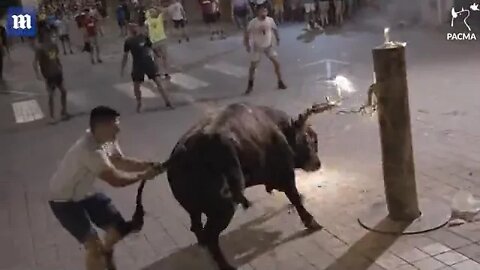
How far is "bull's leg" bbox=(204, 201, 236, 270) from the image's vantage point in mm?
5191

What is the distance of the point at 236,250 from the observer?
590 cm

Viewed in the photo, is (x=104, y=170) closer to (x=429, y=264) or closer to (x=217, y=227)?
(x=217, y=227)

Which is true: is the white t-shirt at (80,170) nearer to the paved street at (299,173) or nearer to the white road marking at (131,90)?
the paved street at (299,173)

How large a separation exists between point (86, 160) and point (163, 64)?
12.6 m

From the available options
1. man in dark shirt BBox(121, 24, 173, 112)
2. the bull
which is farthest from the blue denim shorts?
man in dark shirt BBox(121, 24, 173, 112)

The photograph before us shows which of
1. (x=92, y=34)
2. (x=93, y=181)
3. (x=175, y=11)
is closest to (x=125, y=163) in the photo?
(x=93, y=181)

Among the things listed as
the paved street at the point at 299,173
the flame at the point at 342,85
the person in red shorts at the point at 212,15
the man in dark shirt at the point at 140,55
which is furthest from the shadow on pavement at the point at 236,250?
the person in red shorts at the point at 212,15

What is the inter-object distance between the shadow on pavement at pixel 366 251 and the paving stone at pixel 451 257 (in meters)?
0.45

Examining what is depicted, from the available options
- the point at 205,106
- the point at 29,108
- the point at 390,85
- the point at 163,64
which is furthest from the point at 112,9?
the point at 390,85

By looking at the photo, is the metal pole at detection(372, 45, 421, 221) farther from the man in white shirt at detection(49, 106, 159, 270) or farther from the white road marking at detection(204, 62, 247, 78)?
the white road marking at detection(204, 62, 247, 78)

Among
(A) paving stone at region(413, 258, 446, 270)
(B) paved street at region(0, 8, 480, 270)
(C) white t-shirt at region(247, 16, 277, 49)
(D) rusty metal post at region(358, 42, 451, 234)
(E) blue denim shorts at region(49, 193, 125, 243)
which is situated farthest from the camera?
(C) white t-shirt at region(247, 16, 277, 49)

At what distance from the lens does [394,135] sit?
5914mm

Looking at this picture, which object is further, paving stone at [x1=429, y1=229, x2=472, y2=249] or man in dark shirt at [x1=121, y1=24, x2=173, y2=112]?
man in dark shirt at [x1=121, y1=24, x2=173, y2=112]

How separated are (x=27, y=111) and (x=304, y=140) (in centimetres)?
995
